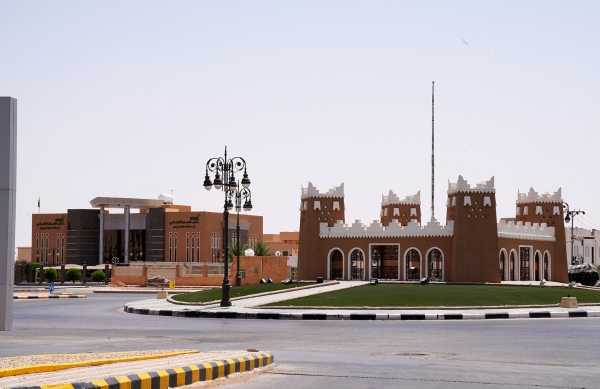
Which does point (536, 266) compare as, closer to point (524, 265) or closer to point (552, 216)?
point (524, 265)

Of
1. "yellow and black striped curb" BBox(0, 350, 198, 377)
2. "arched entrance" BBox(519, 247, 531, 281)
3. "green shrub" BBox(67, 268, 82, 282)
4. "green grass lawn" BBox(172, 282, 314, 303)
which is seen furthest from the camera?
"green shrub" BBox(67, 268, 82, 282)

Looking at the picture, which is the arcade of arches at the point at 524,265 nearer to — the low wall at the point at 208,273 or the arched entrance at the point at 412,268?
the arched entrance at the point at 412,268

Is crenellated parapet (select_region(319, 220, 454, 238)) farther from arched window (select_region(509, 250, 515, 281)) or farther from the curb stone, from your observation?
the curb stone

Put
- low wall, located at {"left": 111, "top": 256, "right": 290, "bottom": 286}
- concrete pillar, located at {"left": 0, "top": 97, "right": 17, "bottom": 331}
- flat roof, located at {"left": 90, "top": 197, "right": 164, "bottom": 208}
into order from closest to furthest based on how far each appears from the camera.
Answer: concrete pillar, located at {"left": 0, "top": 97, "right": 17, "bottom": 331}, low wall, located at {"left": 111, "top": 256, "right": 290, "bottom": 286}, flat roof, located at {"left": 90, "top": 197, "right": 164, "bottom": 208}

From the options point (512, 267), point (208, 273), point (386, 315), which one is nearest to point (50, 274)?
point (208, 273)

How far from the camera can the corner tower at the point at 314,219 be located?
4762cm

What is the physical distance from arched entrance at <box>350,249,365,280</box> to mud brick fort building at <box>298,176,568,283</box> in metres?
0.06

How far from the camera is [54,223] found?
9494 cm

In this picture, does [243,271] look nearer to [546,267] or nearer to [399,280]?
[399,280]

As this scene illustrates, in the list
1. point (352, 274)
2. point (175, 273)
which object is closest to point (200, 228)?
point (175, 273)

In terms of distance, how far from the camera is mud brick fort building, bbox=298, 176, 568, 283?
143 ft

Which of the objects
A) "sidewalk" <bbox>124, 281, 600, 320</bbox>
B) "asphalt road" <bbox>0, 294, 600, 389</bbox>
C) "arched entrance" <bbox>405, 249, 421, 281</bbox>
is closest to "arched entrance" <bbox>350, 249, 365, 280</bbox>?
"arched entrance" <bbox>405, 249, 421, 281</bbox>

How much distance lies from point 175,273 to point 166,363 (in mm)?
49734

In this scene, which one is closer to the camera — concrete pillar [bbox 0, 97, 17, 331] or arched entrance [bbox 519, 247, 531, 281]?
concrete pillar [bbox 0, 97, 17, 331]
